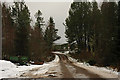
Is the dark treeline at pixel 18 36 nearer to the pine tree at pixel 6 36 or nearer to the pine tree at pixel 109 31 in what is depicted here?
the pine tree at pixel 6 36

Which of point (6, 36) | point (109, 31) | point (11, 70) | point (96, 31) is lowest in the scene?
point (11, 70)

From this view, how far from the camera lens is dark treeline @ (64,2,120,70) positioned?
24.0 metres

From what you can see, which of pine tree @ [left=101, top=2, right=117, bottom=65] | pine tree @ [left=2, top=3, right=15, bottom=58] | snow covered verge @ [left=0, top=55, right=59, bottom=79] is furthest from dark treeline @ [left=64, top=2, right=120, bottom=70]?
pine tree @ [left=2, top=3, right=15, bottom=58]

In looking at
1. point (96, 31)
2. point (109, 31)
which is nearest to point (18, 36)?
point (96, 31)

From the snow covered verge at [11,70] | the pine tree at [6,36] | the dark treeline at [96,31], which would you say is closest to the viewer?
the snow covered verge at [11,70]

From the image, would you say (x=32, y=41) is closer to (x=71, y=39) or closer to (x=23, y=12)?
(x=23, y=12)

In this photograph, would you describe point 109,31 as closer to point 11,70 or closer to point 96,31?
point 96,31

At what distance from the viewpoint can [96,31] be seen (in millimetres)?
36062

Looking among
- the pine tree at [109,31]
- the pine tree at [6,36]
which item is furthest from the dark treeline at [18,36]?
the pine tree at [109,31]

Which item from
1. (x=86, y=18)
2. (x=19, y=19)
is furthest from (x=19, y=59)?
(x=86, y=18)

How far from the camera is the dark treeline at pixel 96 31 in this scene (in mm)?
23969

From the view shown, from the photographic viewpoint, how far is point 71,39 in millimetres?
50219

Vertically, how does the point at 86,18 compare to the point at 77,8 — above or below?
below

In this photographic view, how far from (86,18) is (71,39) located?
8890 mm
